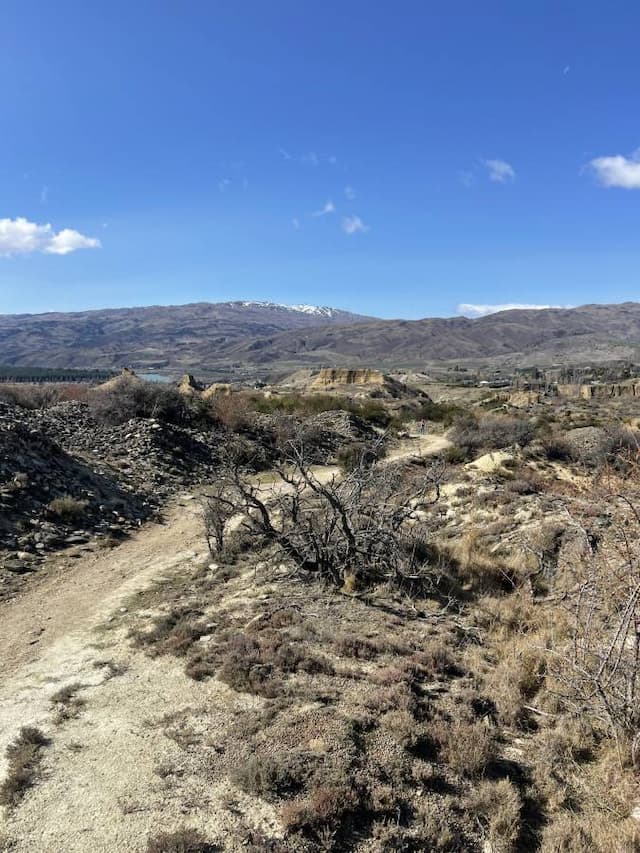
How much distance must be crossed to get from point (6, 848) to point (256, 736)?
2.10 metres

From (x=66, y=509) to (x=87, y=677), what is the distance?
754 cm

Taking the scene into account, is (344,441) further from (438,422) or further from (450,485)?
(450,485)

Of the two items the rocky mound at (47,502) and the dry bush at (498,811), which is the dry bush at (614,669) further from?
the rocky mound at (47,502)

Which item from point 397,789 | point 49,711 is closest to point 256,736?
point 397,789

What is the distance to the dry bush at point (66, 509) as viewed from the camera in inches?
516

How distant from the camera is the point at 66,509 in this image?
1320cm

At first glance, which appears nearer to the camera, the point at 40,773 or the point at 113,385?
the point at 40,773

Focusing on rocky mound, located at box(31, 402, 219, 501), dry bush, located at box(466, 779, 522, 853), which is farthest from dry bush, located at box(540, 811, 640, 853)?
rocky mound, located at box(31, 402, 219, 501)

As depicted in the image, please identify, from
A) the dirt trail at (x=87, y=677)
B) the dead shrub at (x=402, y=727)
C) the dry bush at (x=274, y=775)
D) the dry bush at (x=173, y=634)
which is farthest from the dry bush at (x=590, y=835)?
the dry bush at (x=173, y=634)

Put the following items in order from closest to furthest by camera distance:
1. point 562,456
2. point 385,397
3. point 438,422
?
point 562,456 → point 438,422 → point 385,397

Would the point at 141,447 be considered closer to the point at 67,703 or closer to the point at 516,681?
the point at 67,703

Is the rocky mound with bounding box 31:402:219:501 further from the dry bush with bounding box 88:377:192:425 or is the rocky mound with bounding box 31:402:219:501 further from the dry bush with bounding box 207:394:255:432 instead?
the dry bush with bounding box 207:394:255:432

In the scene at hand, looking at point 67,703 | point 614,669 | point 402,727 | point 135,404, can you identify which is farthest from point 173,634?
point 135,404

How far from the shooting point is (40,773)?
4742mm
